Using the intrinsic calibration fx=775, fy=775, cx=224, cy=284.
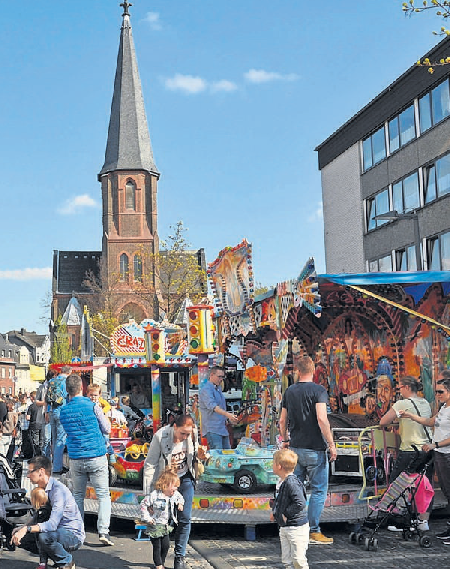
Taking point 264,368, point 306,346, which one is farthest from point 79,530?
point 306,346

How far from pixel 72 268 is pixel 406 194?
190 ft

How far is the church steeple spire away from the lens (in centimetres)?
7650

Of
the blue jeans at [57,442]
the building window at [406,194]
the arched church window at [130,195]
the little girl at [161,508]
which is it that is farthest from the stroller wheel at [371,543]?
the arched church window at [130,195]

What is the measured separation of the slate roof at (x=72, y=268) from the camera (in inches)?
3258

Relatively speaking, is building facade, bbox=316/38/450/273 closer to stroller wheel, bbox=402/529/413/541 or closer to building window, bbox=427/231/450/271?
building window, bbox=427/231/450/271

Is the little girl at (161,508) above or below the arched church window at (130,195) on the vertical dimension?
below

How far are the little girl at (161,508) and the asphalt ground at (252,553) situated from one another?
589 millimetres

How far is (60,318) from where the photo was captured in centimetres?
7669

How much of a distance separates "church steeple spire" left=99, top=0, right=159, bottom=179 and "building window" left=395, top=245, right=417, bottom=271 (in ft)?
160

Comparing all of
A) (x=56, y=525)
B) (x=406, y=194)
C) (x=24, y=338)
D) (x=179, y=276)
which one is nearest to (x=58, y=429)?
(x=56, y=525)

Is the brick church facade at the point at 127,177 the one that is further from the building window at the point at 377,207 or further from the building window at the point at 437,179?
the building window at the point at 437,179

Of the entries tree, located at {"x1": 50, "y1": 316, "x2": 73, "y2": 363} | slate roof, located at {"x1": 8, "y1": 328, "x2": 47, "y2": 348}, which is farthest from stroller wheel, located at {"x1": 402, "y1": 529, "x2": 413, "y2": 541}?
slate roof, located at {"x1": 8, "y1": 328, "x2": 47, "y2": 348}

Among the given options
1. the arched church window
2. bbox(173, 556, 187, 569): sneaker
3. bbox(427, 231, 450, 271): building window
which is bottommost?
bbox(173, 556, 187, 569): sneaker

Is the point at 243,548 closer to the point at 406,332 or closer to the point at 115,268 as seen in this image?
the point at 406,332
